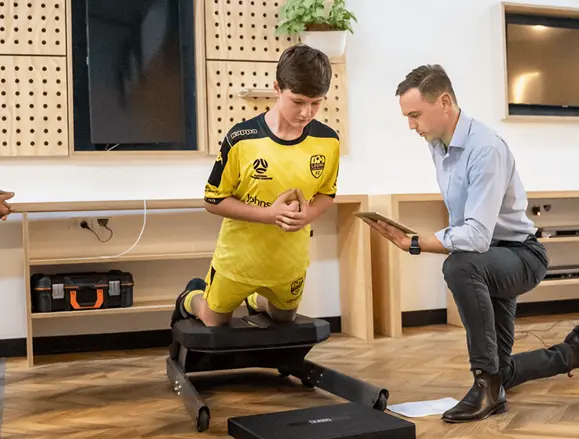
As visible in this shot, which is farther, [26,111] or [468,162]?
[26,111]

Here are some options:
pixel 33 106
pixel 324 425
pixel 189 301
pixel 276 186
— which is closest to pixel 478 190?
pixel 276 186

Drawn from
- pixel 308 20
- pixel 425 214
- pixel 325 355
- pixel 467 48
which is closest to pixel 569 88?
pixel 467 48

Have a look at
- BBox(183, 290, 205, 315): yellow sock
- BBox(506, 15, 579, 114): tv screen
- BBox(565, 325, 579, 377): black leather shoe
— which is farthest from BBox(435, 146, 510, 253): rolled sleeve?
BBox(506, 15, 579, 114): tv screen

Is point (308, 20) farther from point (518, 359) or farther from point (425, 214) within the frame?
point (518, 359)

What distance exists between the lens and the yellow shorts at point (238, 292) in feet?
8.77

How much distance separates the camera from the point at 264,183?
2.52m

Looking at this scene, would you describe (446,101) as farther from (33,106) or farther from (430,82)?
(33,106)

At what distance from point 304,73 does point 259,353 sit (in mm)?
1207

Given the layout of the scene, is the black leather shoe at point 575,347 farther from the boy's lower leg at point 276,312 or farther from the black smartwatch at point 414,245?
the boy's lower leg at point 276,312

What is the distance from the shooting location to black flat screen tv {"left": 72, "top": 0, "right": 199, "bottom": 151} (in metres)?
4.11

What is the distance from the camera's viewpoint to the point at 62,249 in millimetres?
4086

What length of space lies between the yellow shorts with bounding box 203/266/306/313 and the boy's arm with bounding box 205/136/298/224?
258 mm

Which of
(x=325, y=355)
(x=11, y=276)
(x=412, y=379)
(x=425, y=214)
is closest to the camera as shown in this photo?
(x=412, y=379)

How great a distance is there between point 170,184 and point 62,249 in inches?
27.1
